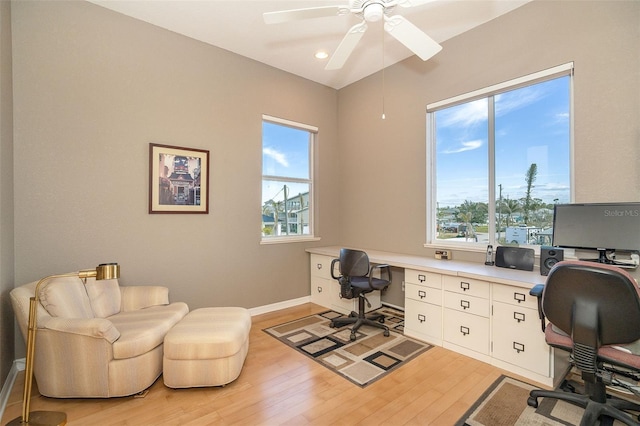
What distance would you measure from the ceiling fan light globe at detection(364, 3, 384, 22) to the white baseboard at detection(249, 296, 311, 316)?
11.1 feet

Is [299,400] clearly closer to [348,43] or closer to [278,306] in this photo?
[278,306]

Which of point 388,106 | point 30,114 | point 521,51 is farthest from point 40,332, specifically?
point 521,51

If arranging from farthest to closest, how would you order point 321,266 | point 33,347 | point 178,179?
point 321,266, point 178,179, point 33,347

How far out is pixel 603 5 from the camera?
2.50 metres

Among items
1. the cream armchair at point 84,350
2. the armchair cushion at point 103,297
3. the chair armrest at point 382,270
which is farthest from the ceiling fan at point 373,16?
the armchair cushion at point 103,297

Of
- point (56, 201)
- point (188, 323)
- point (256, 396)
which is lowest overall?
point (256, 396)

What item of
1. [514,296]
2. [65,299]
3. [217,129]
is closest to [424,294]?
[514,296]

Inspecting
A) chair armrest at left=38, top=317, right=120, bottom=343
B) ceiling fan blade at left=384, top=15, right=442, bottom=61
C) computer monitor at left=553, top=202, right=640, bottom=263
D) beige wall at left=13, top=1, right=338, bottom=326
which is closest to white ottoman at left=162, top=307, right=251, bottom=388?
chair armrest at left=38, top=317, right=120, bottom=343

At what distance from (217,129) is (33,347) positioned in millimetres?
2609

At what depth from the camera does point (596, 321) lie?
1672 millimetres

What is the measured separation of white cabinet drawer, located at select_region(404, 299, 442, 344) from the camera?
3035 millimetres

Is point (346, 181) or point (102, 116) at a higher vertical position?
point (102, 116)

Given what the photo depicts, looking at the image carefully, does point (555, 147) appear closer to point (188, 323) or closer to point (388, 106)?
point (388, 106)

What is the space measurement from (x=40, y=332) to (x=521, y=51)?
15.2ft
